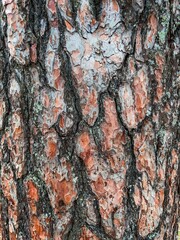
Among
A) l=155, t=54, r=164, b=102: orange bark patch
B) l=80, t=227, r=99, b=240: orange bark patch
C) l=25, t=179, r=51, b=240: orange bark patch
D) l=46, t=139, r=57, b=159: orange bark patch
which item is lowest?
l=80, t=227, r=99, b=240: orange bark patch

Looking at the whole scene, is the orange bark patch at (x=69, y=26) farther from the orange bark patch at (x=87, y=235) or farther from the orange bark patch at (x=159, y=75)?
the orange bark patch at (x=87, y=235)

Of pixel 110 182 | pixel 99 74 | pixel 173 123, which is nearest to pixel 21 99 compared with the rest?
pixel 99 74

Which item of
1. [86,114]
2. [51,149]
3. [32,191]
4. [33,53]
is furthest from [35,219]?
[33,53]

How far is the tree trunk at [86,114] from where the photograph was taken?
1.28m

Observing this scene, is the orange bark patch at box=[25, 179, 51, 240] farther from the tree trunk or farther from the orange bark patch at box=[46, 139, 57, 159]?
the orange bark patch at box=[46, 139, 57, 159]

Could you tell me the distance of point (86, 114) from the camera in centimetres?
130

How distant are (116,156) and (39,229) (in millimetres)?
329

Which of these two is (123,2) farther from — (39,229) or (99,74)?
(39,229)

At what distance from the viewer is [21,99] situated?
1321 mm

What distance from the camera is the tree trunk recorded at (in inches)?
50.3

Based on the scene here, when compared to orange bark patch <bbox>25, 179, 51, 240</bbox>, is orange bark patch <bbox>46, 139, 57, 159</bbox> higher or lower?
higher

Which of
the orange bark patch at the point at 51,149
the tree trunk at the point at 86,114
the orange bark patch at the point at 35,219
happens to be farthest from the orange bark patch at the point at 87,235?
the orange bark patch at the point at 51,149

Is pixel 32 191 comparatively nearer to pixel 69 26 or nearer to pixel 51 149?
pixel 51 149

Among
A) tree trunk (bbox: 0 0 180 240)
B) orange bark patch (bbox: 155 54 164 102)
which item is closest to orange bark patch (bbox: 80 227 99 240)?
tree trunk (bbox: 0 0 180 240)
